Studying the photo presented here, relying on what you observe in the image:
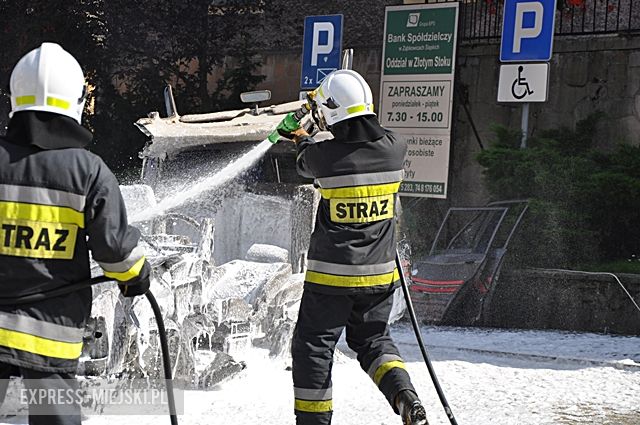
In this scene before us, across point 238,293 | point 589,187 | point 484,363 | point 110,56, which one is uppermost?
point 110,56

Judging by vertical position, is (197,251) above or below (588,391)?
above

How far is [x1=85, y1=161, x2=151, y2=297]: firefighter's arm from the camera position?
331 centimetres

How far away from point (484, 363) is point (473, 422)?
1.91 meters

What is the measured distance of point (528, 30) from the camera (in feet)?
31.9

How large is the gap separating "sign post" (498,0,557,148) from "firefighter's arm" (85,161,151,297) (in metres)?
6.83

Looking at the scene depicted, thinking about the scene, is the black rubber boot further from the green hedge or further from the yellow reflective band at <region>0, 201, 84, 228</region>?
the green hedge

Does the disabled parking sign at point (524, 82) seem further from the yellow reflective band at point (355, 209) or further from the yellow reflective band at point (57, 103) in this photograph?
the yellow reflective band at point (57, 103)

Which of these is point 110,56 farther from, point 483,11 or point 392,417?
point 392,417

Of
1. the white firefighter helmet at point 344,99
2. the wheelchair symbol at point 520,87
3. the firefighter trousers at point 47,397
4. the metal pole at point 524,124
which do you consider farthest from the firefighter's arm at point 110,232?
the metal pole at point 524,124

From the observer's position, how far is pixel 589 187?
9.75 meters

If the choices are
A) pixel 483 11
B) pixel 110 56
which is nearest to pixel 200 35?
pixel 110 56

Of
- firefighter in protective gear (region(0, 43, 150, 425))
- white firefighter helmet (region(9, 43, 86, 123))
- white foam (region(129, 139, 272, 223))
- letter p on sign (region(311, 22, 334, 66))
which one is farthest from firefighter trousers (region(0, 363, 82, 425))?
letter p on sign (region(311, 22, 334, 66))

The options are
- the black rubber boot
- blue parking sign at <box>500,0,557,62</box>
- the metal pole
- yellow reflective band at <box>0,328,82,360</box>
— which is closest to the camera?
yellow reflective band at <box>0,328,82,360</box>

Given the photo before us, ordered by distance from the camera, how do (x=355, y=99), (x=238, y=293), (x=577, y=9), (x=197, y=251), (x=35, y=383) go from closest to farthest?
(x=35, y=383) < (x=355, y=99) < (x=197, y=251) < (x=238, y=293) < (x=577, y=9)
